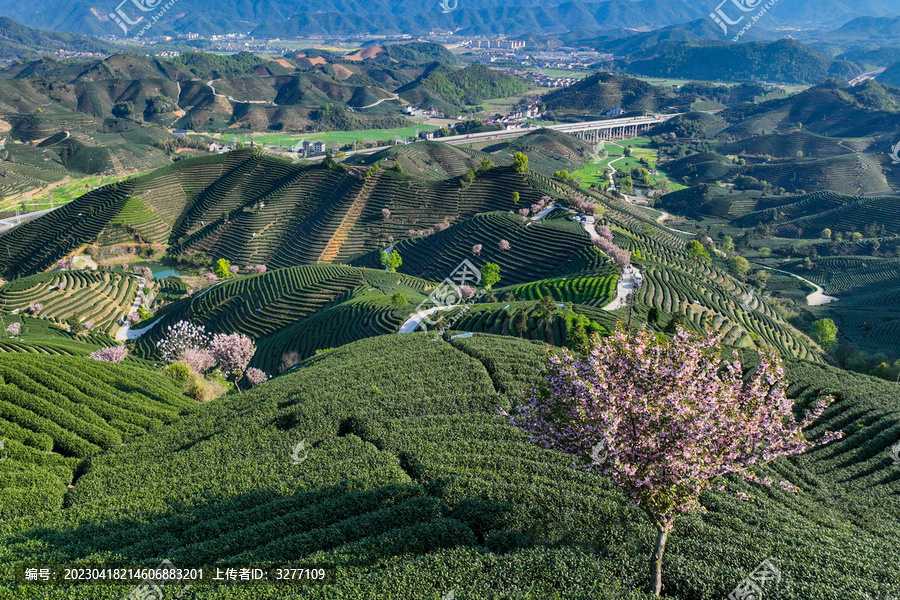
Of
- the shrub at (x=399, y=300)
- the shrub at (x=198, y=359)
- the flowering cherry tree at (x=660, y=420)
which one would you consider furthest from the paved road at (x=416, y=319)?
the flowering cherry tree at (x=660, y=420)

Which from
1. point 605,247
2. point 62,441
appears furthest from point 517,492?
point 605,247

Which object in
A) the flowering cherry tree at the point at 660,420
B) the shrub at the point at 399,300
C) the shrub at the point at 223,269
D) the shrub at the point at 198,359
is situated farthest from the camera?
the shrub at the point at 223,269

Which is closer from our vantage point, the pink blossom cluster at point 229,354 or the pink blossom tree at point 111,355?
the pink blossom cluster at point 229,354

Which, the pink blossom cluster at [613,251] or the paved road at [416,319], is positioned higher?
the pink blossom cluster at [613,251]

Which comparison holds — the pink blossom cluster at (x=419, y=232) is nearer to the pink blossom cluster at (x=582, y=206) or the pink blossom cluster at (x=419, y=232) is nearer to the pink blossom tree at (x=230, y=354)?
the pink blossom cluster at (x=582, y=206)

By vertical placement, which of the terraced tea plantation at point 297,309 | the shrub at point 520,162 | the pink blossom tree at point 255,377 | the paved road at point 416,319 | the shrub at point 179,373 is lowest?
the terraced tea plantation at point 297,309

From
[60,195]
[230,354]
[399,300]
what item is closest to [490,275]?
[399,300]

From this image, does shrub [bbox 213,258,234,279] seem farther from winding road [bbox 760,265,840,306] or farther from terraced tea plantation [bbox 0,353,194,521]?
winding road [bbox 760,265,840,306]
